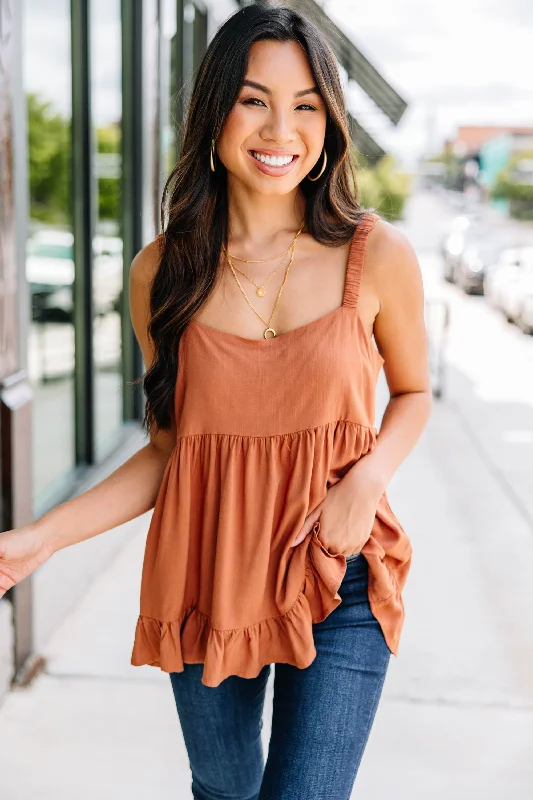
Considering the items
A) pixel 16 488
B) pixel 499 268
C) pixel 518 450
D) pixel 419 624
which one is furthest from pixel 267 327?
pixel 499 268

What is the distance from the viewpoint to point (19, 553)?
5.68 ft

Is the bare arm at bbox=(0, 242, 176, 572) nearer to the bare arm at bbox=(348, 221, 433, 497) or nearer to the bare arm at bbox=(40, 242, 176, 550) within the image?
the bare arm at bbox=(40, 242, 176, 550)

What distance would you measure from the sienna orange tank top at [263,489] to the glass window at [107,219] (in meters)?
3.60

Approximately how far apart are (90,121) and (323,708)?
13.8 feet

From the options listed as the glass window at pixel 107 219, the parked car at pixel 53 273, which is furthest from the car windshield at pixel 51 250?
the glass window at pixel 107 219

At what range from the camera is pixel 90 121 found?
5.20 m

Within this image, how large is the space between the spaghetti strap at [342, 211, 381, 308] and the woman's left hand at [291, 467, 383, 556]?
331 millimetres

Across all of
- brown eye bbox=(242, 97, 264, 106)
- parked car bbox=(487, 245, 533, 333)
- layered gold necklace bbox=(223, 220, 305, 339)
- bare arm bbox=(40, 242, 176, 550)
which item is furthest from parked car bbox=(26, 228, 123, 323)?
parked car bbox=(487, 245, 533, 333)

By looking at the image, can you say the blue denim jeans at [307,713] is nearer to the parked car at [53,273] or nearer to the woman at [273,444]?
the woman at [273,444]

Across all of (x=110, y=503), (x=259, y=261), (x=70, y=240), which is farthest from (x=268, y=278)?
(x=70, y=240)

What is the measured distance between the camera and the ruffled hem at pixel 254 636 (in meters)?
1.71

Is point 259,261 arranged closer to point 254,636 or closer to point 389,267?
point 389,267

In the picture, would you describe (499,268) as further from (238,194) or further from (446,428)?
(238,194)

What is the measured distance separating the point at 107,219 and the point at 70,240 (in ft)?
2.79
